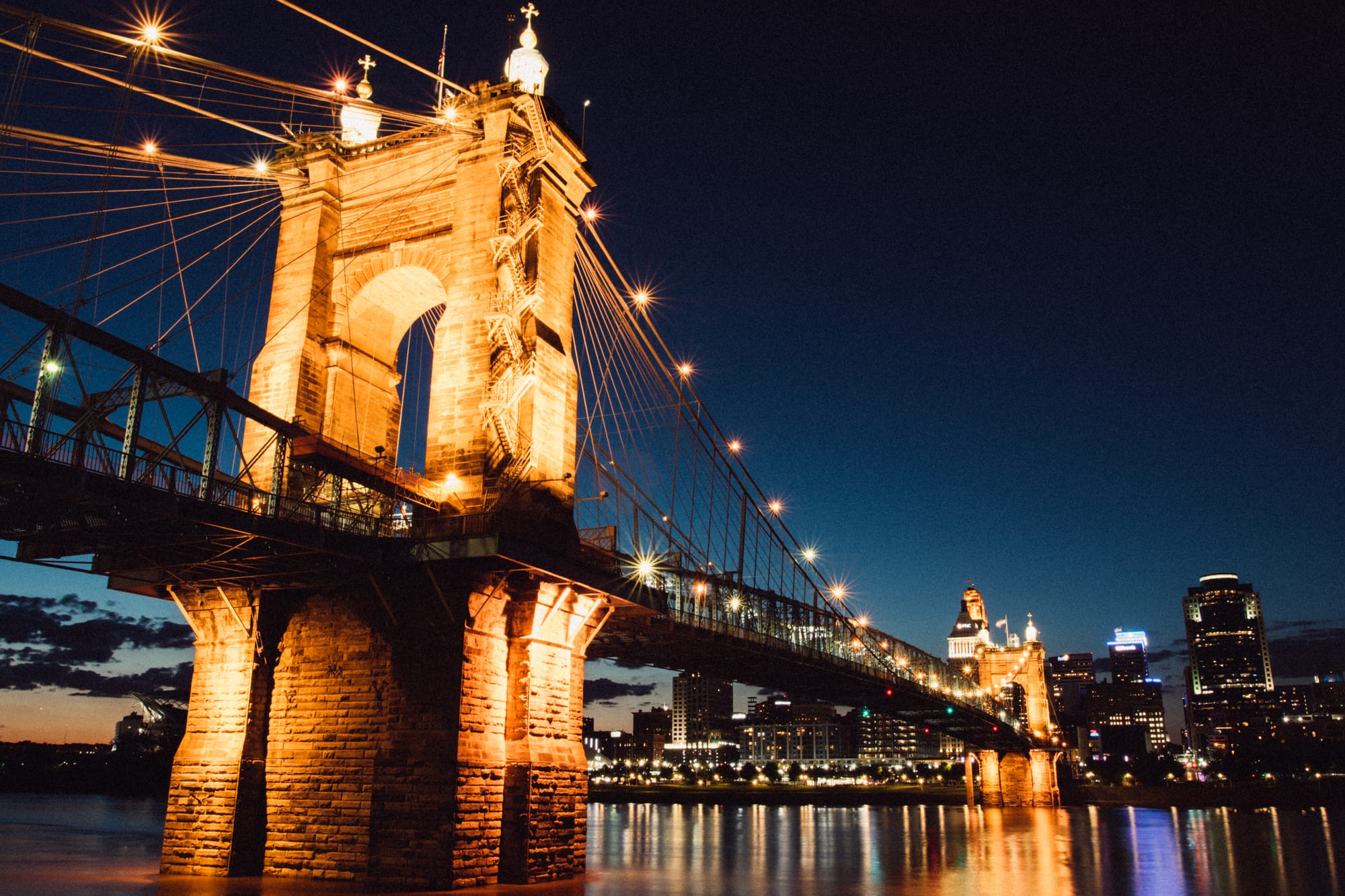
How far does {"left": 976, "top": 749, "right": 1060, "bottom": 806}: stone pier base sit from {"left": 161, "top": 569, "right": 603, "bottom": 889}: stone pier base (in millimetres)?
82701

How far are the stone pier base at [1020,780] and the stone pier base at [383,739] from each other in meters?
82.7

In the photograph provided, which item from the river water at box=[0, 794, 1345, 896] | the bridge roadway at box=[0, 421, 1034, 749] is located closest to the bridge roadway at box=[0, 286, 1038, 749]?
the bridge roadway at box=[0, 421, 1034, 749]

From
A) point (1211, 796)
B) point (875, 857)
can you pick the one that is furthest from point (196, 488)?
point (1211, 796)

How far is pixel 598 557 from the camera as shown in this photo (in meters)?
25.8

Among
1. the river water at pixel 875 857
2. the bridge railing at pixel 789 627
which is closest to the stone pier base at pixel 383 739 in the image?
the river water at pixel 875 857

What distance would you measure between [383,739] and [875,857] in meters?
22.9

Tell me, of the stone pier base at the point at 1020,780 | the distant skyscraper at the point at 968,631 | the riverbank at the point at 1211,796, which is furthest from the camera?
the distant skyscraper at the point at 968,631

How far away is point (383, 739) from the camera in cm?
2142

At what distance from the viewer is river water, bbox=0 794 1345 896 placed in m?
24.4

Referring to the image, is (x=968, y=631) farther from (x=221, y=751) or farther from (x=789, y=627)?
(x=221, y=751)

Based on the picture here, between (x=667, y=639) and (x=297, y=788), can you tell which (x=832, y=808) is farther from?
(x=297, y=788)

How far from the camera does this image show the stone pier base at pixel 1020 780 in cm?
9481

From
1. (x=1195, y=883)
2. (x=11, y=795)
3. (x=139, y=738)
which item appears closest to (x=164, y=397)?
(x=1195, y=883)

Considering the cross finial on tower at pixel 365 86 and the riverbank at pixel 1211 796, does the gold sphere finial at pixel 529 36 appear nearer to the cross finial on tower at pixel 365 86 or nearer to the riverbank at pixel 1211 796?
the cross finial on tower at pixel 365 86
